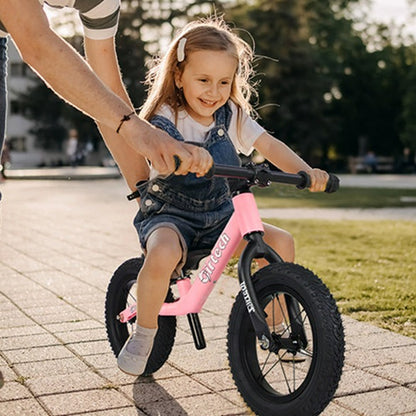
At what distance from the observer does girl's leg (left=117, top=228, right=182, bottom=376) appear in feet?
10.2

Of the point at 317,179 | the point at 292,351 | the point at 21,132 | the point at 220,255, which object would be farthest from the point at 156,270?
the point at 21,132

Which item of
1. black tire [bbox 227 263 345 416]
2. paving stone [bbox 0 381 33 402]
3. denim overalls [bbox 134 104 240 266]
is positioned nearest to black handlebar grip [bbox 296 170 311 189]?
black tire [bbox 227 263 345 416]

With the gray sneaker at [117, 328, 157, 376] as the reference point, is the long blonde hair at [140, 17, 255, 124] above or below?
above

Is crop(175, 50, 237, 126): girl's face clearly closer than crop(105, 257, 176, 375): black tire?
Yes

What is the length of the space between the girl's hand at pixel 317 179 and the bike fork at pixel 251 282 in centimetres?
27

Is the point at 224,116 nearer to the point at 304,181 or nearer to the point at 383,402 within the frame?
the point at 304,181

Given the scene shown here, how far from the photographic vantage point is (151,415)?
10.1ft

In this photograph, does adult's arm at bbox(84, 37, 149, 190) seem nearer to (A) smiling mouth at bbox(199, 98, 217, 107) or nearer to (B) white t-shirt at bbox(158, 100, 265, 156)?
(B) white t-shirt at bbox(158, 100, 265, 156)

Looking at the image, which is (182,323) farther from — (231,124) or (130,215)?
(130,215)

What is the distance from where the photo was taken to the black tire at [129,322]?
11.9ft

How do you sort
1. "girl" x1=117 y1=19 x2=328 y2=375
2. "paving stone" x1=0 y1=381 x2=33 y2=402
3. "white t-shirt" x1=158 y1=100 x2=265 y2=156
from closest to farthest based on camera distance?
"girl" x1=117 y1=19 x2=328 y2=375 → "paving stone" x1=0 y1=381 x2=33 y2=402 → "white t-shirt" x1=158 y1=100 x2=265 y2=156

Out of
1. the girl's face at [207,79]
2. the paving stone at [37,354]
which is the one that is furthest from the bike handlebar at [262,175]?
the paving stone at [37,354]

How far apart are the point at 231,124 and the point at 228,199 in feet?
1.10

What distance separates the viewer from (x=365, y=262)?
24.1 feet
